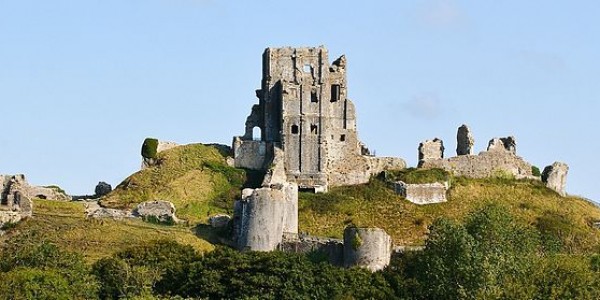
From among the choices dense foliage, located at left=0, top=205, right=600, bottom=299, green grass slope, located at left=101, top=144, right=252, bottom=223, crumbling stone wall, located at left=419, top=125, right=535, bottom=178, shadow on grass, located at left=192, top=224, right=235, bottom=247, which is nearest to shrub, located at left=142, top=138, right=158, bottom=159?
green grass slope, located at left=101, top=144, right=252, bottom=223

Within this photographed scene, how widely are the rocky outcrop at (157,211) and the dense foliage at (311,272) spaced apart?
833cm

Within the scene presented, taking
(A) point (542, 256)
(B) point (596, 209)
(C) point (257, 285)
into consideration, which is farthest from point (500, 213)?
(B) point (596, 209)

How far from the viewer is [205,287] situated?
7794 centimetres

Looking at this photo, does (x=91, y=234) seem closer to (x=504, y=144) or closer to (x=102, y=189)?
(x=102, y=189)

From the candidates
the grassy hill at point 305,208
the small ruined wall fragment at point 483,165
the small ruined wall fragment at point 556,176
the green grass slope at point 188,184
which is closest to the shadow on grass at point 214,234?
A: the grassy hill at point 305,208

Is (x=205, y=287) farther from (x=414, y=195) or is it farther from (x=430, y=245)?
(x=414, y=195)

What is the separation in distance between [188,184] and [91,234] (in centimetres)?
1143

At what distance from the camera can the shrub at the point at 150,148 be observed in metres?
99.6

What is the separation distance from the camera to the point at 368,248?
80.2 m

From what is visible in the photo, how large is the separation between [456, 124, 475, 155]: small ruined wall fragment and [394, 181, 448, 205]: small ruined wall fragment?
21.6 feet

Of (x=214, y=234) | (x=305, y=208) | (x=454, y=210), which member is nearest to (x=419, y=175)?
(x=454, y=210)

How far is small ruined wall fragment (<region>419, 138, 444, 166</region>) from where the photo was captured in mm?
100062

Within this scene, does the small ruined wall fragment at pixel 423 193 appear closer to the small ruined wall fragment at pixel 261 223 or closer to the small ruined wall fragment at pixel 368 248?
the small ruined wall fragment at pixel 261 223

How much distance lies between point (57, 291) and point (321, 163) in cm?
2559
